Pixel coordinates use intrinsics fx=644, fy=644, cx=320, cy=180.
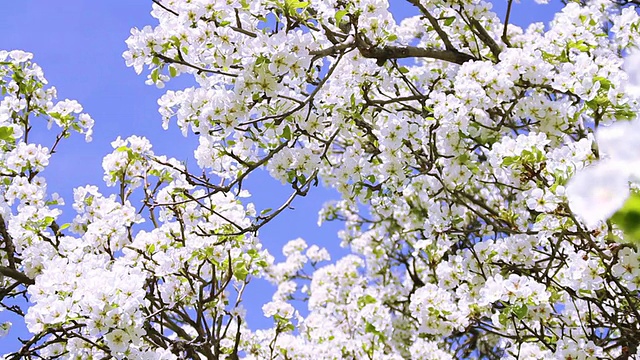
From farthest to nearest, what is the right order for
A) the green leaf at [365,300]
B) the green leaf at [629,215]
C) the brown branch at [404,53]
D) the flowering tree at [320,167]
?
the green leaf at [365,300], the brown branch at [404,53], the flowering tree at [320,167], the green leaf at [629,215]

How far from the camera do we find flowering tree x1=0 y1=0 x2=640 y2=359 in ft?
9.00

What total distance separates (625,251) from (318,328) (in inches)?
129

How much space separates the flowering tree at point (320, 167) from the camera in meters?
2.74

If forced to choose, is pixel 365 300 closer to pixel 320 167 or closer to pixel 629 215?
pixel 320 167

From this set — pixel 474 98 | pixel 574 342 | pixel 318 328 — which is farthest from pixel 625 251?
pixel 318 328

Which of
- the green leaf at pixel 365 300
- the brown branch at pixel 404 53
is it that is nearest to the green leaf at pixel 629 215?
the brown branch at pixel 404 53

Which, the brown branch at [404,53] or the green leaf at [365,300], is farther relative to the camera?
the green leaf at [365,300]

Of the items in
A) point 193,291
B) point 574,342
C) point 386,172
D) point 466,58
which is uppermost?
point 466,58

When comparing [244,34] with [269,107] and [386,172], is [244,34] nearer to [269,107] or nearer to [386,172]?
[269,107]

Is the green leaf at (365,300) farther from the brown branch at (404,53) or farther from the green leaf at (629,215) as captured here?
the green leaf at (629,215)

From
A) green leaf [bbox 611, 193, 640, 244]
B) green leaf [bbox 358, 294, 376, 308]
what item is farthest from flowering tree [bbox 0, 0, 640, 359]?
green leaf [bbox 611, 193, 640, 244]

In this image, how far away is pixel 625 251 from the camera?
2607 mm

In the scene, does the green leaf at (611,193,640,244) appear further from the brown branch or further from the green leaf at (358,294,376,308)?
the green leaf at (358,294,376,308)

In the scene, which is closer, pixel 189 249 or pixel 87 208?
pixel 189 249
